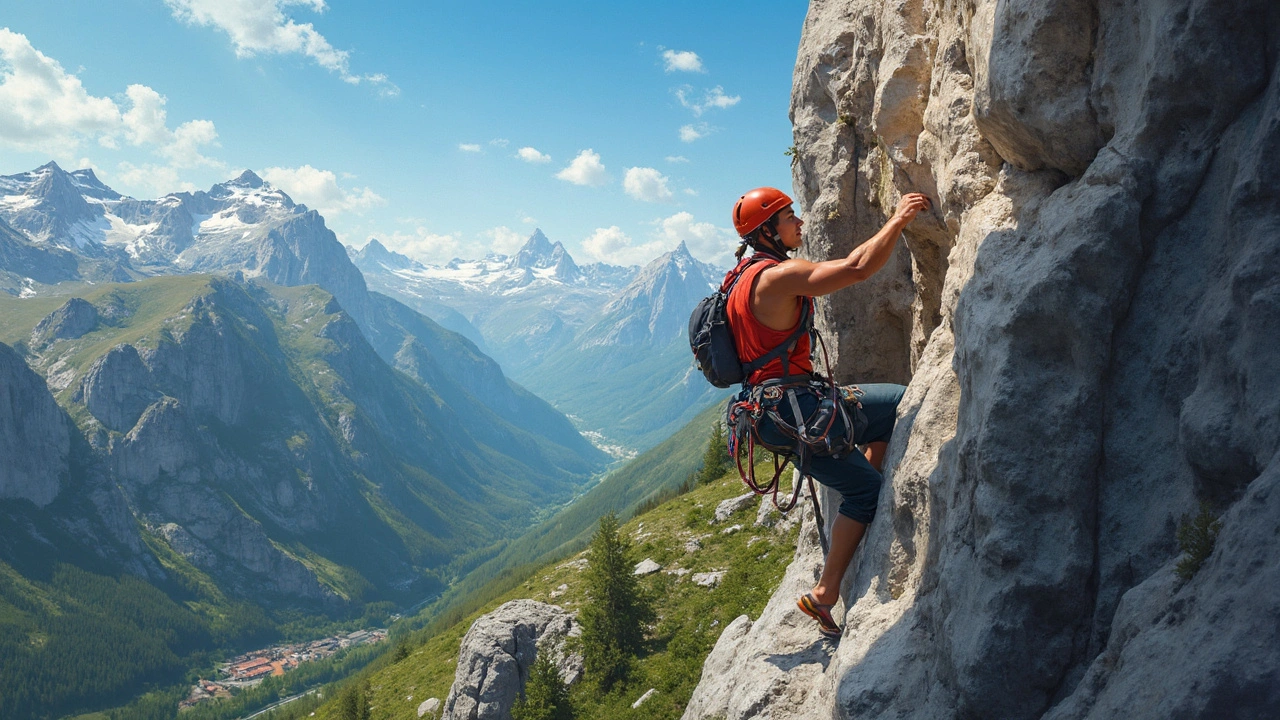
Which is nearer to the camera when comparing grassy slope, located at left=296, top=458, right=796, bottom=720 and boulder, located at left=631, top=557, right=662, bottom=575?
grassy slope, located at left=296, top=458, right=796, bottom=720

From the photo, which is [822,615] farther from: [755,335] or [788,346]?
[755,335]

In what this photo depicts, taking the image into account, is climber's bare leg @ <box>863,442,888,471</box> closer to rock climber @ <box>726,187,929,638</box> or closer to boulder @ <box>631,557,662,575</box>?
rock climber @ <box>726,187,929,638</box>

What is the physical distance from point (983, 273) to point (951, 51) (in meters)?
3.24

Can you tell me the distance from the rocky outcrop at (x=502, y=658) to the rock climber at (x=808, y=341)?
2081 cm

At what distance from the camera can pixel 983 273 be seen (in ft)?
21.4

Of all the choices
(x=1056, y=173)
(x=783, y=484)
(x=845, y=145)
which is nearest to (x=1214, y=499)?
(x=1056, y=173)

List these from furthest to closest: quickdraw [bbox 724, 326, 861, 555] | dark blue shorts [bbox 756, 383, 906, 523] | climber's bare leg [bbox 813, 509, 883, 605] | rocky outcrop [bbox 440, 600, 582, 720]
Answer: rocky outcrop [bbox 440, 600, 582, 720]
climber's bare leg [bbox 813, 509, 883, 605]
dark blue shorts [bbox 756, 383, 906, 523]
quickdraw [bbox 724, 326, 861, 555]

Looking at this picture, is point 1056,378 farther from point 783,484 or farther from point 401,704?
point 401,704

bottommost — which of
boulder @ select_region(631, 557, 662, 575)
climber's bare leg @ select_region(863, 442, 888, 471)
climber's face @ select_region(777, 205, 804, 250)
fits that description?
boulder @ select_region(631, 557, 662, 575)

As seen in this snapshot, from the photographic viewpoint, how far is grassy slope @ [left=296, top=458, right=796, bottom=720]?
20906 millimetres

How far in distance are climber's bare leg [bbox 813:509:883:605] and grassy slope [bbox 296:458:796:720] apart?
10.6 metres

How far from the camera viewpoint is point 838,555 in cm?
882

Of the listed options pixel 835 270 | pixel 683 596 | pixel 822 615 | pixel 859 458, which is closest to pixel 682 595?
pixel 683 596

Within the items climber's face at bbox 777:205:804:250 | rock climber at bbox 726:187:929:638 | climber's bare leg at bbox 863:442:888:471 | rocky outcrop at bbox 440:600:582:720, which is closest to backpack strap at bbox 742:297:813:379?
rock climber at bbox 726:187:929:638
